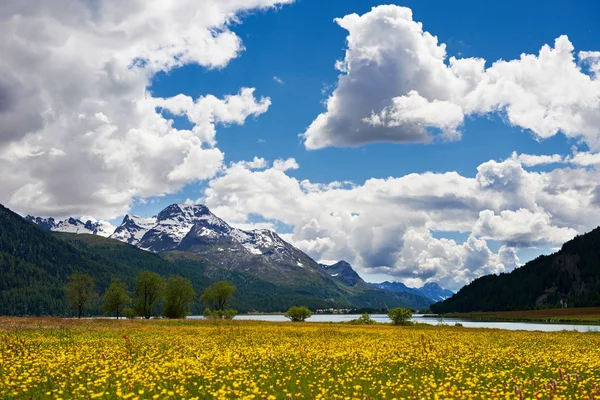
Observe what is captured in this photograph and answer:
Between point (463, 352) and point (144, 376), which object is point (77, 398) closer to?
point (144, 376)

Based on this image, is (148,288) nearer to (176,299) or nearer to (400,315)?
(176,299)

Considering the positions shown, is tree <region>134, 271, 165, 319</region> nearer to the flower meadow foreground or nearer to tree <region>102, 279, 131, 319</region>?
tree <region>102, 279, 131, 319</region>

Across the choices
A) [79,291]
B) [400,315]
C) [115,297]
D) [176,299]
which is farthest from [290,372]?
[115,297]

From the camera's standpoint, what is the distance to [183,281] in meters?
129

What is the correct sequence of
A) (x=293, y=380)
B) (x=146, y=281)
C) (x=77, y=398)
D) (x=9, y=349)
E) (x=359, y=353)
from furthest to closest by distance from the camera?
1. (x=146, y=281)
2. (x=359, y=353)
3. (x=9, y=349)
4. (x=293, y=380)
5. (x=77, y=398)

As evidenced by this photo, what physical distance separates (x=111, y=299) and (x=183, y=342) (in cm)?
10182

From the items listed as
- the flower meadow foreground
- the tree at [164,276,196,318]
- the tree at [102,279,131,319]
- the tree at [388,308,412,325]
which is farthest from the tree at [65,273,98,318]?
the flower meadow foreground

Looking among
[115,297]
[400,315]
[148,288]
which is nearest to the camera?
[400,315]

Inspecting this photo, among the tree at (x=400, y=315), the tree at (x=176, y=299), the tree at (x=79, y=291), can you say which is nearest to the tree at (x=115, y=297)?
the tree at (x=79, y=291)

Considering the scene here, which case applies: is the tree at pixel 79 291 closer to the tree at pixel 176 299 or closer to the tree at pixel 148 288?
the tree at pixel 148 288

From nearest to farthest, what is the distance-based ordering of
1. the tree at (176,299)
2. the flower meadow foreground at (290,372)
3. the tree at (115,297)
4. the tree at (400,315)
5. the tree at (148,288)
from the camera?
1. the flower meadow foreground at (290,372)
2. the tree at (400,315)
3. the tree at (148,288)
4. the tree at (176,299)
5. the tree at (115,297)

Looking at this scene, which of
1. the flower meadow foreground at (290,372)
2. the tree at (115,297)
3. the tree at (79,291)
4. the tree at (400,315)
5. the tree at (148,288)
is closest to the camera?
the flower meadow foreground at (290,372)

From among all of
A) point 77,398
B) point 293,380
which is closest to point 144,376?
point 77,398

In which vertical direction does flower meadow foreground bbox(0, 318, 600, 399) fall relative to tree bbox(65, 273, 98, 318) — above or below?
below
